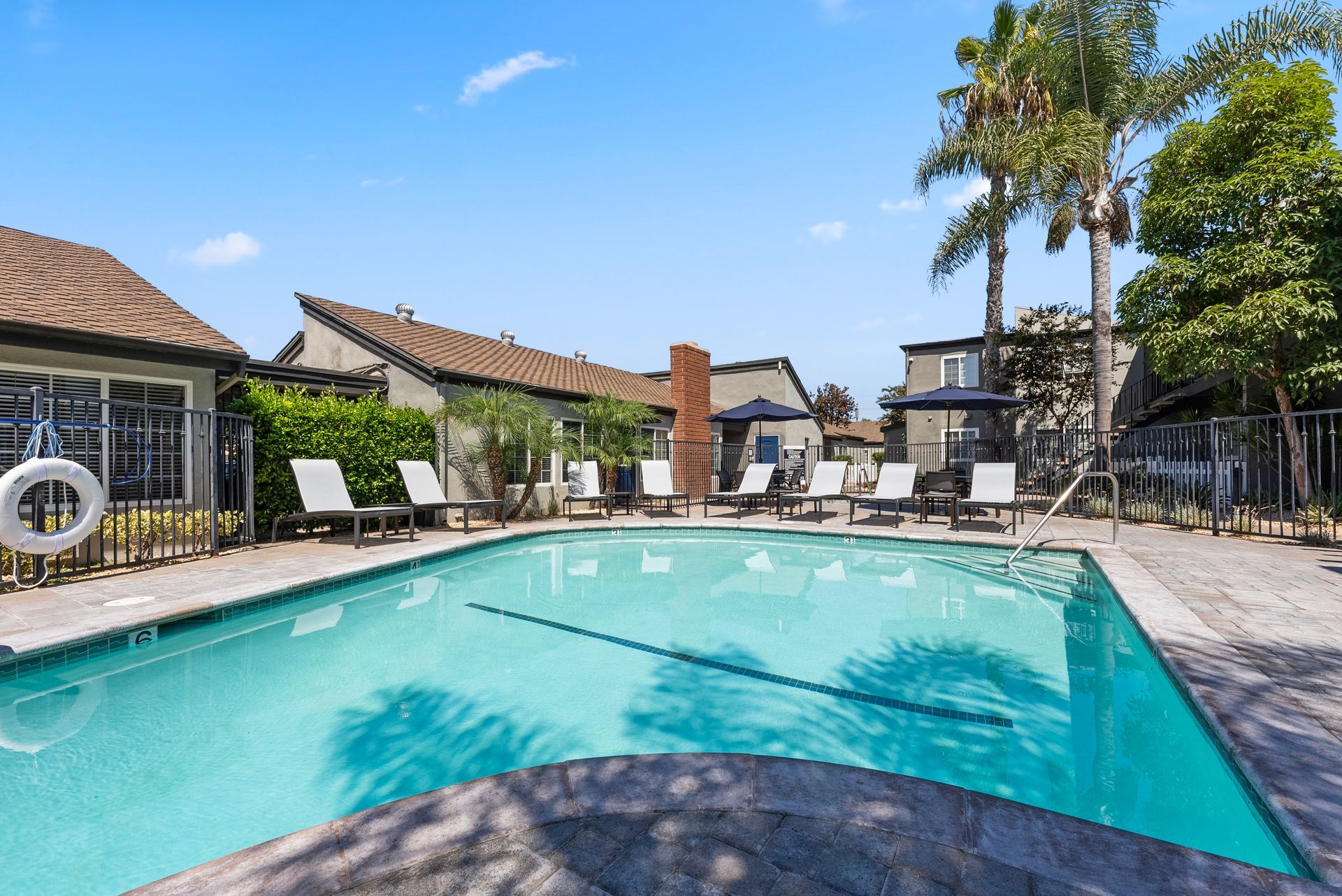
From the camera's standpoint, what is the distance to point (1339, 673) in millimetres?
3332

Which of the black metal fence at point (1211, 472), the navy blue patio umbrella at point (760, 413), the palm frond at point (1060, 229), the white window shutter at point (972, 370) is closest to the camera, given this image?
the black metal fence at point (1211, 472)

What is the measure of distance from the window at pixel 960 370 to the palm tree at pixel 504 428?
17.0m

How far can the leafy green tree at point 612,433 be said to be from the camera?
46.3 feet

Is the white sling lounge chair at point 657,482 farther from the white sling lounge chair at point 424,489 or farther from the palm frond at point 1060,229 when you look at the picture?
the palm frond at point 1060,229

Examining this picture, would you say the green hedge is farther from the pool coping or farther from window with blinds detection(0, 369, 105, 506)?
the pool coping

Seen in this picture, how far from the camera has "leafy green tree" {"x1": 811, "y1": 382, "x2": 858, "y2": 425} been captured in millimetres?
42812

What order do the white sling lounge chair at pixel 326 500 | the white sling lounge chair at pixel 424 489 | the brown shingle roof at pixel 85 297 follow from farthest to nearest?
the white sling lounge chair at pixel 424 489
the white sling lounge chair at pixel 326 500
the brown shingle roof at pixel 85 297

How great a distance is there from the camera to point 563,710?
12.4ft

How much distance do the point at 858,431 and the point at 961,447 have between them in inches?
796

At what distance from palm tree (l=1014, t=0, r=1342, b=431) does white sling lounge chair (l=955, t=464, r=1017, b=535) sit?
3.31m

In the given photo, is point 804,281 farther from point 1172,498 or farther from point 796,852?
point 796,852

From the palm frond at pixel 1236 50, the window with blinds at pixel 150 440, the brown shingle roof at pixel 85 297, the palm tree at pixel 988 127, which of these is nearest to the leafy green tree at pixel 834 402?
the palm tree at pixel 988 127

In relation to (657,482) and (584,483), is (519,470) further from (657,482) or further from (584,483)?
(657,482)

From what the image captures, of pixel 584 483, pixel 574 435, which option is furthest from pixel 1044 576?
pixel 574 435
